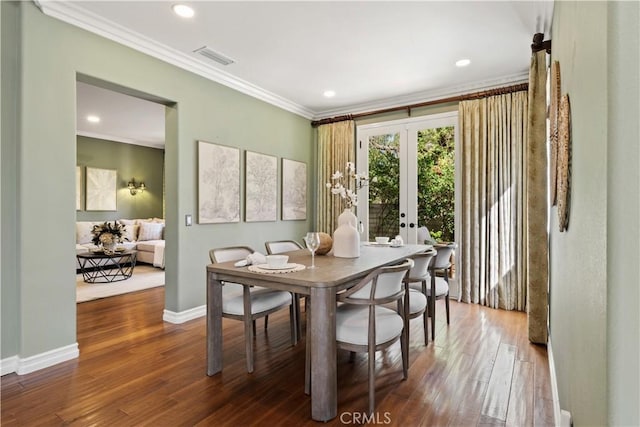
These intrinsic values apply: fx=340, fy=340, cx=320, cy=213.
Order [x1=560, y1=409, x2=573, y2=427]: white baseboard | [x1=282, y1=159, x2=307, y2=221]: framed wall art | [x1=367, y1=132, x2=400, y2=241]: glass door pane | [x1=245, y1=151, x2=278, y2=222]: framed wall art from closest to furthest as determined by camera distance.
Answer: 1. [x1=560, y1=409, x2=573, y2=427]: white baseboard
2. [x1=245, y1=151, x2=278, y2=222]: framed wall art
3. [x1=367, y1=132, x2=400, y2=241]: glass door pane
4. [x1=282, y1=159, x2=307, y2=221]: framed wall art

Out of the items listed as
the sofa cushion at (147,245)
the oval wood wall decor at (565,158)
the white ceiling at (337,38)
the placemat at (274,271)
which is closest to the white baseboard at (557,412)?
the oval wood wall decor at (565,158)

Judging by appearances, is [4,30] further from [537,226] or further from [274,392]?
[537,226]

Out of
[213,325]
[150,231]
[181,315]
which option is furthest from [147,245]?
[213,325]

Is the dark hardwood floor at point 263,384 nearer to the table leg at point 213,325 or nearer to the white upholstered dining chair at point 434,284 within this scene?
the table leg at point 213,325

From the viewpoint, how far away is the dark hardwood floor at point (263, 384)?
6.35ft

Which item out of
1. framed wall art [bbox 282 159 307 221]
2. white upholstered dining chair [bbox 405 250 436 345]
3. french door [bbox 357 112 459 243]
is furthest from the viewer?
framed wall art [bbox 282 159 307 221]

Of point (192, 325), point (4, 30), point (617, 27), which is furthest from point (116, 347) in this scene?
point (617, 27)

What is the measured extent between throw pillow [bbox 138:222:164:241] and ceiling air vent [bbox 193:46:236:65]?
485 cm

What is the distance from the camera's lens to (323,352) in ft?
6.25

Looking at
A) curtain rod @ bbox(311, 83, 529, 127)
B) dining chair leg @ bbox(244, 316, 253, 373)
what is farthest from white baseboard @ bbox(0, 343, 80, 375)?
curtain rod @ bbox(311, 83, 529, 127)

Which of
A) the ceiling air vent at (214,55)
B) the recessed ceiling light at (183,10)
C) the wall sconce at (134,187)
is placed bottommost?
the wall sconce at (134,187)

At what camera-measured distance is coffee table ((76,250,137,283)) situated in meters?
5.41

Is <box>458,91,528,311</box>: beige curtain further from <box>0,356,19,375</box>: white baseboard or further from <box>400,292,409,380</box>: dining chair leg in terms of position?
<box>0,356,19,375</box>: white baseboard

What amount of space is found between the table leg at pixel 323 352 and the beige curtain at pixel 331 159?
11.4ft
